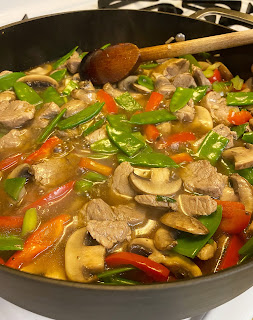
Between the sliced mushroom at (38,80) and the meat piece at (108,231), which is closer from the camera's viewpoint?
the meat piece at (108,231)

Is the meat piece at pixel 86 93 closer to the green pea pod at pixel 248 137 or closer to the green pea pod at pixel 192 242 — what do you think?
the green pea pod at pixel 248 137

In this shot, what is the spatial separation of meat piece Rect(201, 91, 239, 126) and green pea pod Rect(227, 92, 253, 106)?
0.14 ft

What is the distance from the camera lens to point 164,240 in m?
1.69

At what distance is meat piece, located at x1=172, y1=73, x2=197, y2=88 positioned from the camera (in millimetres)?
2785

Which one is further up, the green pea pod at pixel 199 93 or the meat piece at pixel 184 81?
the meat piece at pixel 184 81

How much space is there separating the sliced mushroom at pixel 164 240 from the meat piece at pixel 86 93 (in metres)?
1.27

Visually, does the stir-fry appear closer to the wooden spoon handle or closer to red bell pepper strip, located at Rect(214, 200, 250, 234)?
red bell pepper strip, located at Rect(214, 200, 250, 234)

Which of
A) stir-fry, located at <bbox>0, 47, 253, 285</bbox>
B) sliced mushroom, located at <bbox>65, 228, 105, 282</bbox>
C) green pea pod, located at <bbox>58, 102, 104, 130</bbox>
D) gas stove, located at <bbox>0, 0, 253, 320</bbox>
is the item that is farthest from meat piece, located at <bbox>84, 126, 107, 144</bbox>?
gas stove, located at <bbox>0, 0, 253, 320</bbox>

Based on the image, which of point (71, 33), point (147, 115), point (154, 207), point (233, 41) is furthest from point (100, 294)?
point (71, 33)

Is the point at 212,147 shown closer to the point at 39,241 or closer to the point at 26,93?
the point at 39,241

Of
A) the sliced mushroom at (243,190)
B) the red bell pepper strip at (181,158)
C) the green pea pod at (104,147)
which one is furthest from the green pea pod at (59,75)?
the sliced mushroom at (243,190)

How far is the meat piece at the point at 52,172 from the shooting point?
2012 mm

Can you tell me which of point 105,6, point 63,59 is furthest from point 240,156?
point 105,6

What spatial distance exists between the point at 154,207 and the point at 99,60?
1455 millimetres
